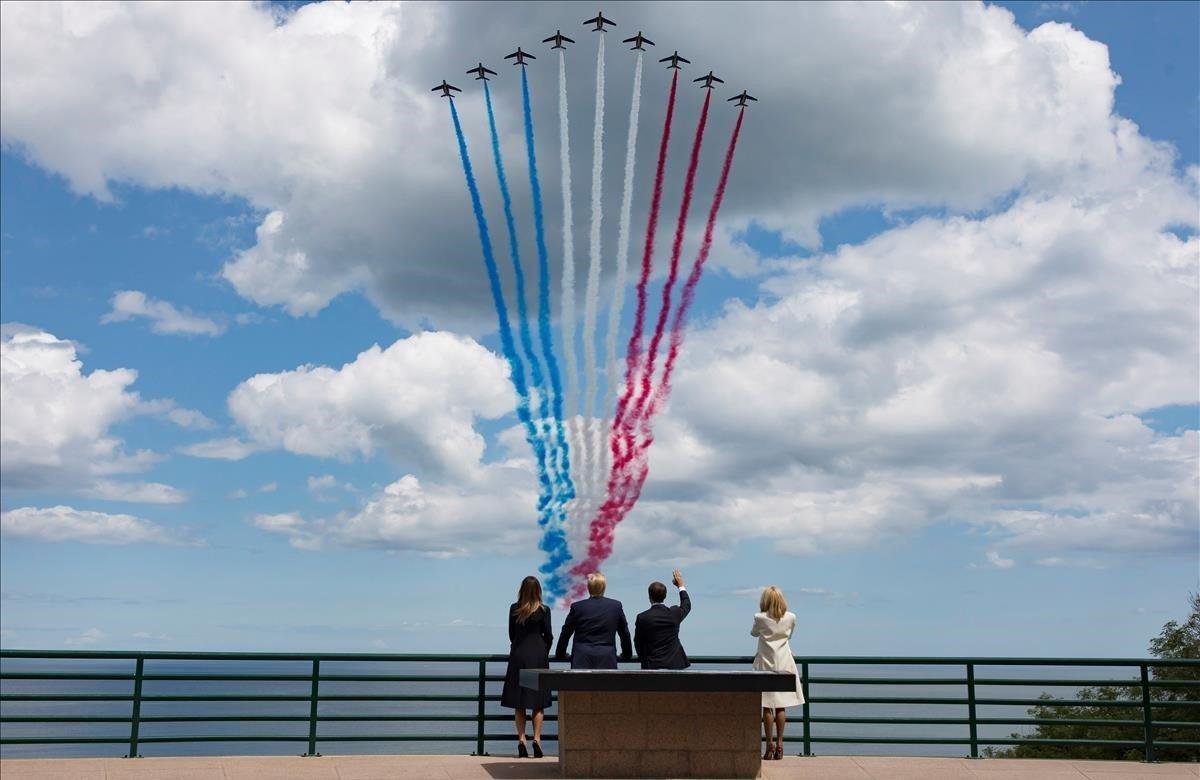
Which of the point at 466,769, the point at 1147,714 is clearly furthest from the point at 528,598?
the point at 1147,714

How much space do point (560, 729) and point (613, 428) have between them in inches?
750

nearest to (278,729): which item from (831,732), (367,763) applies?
(831,732)

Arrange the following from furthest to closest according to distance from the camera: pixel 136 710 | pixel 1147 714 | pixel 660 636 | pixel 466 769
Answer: pixel 1147 714 < pixel 660 636 < pixel 466 769 < pixel 136 710

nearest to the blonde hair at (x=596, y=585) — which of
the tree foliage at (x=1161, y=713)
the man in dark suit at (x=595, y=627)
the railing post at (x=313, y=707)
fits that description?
the man in dark suit at (x=595, y=627)

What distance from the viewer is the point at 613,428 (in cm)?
3262

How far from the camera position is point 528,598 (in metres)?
15.2

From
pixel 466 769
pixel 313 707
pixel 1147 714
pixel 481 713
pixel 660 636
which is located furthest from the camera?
pixel 1147 714

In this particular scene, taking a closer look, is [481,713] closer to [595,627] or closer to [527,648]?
[527,648]

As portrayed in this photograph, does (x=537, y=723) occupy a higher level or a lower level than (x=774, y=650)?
lower

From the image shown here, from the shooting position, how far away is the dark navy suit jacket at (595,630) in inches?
588

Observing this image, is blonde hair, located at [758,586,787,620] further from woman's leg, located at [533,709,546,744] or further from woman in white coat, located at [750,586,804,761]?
woman's leg, located at [533,709,546,744]

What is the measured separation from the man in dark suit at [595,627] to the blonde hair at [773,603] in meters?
1.86

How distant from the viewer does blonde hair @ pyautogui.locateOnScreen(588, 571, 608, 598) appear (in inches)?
592

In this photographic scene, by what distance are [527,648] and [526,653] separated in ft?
0.21
